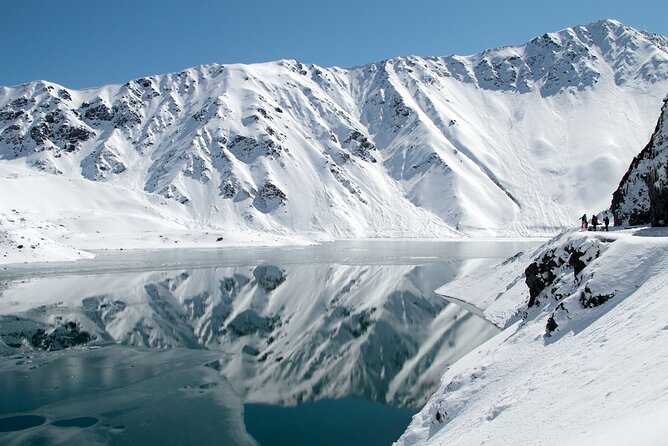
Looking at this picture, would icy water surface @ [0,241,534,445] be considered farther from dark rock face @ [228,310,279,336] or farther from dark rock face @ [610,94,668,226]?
dark rock face @ [610,94,668,226]

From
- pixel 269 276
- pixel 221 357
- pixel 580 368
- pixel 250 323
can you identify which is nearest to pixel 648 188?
pixel 580 368

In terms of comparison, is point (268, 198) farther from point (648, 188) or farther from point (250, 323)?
point (648, 188)

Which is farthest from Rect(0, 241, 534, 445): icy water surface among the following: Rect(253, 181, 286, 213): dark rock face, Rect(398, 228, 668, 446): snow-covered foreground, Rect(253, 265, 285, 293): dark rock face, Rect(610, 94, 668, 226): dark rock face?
Rect(253, 181, 286, 213): dark rock face

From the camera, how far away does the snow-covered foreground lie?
420 inches

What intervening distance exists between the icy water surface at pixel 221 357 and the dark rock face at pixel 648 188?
11919 mm

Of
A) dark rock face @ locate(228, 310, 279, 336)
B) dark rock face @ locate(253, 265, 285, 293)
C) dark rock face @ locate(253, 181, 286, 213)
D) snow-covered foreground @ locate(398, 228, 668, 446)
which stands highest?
snow-covered foreground @ locate(398, 228, 668, 446)

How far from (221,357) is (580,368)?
841 inches

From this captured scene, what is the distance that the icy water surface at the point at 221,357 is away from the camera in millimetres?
20344

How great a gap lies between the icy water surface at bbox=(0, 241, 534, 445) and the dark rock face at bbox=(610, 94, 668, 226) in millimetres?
11919

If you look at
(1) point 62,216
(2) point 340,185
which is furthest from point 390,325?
(2) point 340,185

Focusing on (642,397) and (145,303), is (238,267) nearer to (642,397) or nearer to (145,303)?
(145,303)

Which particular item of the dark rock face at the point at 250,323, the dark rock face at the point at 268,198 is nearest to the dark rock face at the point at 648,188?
the dark rock face at the point at 250,323

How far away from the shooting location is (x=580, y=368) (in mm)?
14234

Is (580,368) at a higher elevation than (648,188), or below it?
below
